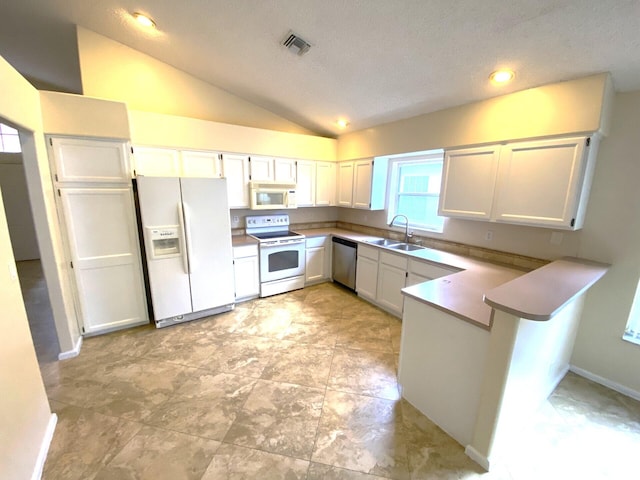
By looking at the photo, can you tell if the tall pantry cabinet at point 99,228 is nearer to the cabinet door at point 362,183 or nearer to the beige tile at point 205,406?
the beige tile at point 205,406

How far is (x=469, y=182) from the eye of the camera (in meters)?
2.73

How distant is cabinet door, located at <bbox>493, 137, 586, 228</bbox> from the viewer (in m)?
2.08

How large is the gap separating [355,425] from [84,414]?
6.55 feet

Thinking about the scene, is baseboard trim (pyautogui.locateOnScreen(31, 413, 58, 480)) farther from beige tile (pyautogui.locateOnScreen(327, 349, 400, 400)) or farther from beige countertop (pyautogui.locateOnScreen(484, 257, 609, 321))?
beige countertop (pyautogui.locateOnScreen(484, 257, 609, 321))

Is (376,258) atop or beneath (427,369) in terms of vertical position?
atop

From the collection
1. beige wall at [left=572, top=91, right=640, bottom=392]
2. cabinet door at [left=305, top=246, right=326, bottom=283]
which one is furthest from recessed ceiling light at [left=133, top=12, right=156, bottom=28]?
beige wall at [left=572, top=91, right=640, bottom=392]

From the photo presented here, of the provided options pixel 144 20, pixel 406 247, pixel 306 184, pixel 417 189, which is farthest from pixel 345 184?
pixel 144 20

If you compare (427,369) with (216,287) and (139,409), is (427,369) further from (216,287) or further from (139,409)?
(216,287)

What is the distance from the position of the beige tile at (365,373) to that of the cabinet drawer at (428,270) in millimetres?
938

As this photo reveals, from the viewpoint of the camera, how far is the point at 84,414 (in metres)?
1.93

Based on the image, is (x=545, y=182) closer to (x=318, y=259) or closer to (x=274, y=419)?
(x=274, y=419)

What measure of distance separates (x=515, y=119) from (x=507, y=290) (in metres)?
1.70

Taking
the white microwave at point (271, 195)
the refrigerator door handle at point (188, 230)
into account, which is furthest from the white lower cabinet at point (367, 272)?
the refrigerator door handle at point (188, 230)

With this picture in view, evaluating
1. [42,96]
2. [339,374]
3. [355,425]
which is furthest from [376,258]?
[42,96]
